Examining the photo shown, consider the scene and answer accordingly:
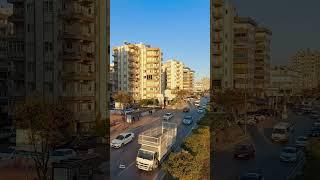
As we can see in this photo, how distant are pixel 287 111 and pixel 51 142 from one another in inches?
146

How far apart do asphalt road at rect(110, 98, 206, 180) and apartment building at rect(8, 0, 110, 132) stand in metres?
3.58

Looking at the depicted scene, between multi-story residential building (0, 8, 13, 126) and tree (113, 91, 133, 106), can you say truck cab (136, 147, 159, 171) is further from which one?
multi-story residential building (0, 8, 13, 126)

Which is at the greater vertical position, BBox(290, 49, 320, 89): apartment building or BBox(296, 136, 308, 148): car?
BBox(290, 49, 320, 89): apartment building

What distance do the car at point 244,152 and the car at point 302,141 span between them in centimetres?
57

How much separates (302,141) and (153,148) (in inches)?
72.9

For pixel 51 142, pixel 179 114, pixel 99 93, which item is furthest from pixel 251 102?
pixel 99 93

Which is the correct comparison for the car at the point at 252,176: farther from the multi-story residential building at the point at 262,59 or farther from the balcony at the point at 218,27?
the balcony at the point at 218,27

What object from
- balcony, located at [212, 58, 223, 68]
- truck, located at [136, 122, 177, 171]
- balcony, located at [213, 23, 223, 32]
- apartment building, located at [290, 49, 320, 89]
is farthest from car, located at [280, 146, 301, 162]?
balcony, located at [213, 23, 223, 32]

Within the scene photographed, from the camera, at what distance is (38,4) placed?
1013 centimetres

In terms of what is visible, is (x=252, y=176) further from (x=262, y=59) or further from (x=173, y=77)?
(x=173, y=77)

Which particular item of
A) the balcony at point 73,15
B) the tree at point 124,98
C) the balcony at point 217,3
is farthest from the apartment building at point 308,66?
the balcony at point 73,15

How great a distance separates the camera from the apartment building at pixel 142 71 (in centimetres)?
743

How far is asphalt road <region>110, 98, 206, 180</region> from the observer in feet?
18.3

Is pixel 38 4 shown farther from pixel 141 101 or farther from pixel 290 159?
Result: pixel 290 159
